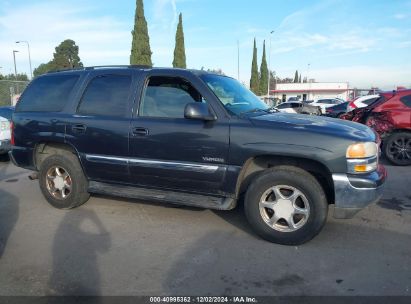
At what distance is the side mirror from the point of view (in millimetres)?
4039

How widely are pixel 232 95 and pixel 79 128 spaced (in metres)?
2.03

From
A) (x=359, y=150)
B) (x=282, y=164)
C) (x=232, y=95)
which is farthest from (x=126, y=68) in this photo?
(x=359, y=150)

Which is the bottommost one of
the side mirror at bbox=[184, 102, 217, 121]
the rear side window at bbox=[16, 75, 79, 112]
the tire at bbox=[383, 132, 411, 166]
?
the tire at bbox=[383, 132, 411, 166]

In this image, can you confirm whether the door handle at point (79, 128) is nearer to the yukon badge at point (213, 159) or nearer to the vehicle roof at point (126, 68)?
the vehicle roof at point (126, 68)

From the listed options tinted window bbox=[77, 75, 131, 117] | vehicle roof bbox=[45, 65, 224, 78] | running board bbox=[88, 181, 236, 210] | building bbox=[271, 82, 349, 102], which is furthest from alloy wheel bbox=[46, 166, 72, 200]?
building bbox=[271, 82, 349, 102]

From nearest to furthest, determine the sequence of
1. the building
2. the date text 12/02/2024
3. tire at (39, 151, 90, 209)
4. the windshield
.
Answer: the date text 12/02/2024, the windshield, tire at (39, 151, 90, 209), the building

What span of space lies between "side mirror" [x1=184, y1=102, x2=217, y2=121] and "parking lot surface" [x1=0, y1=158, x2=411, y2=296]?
1365mm

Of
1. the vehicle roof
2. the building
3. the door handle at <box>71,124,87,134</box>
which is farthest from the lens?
the building

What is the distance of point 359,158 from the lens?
149 inches

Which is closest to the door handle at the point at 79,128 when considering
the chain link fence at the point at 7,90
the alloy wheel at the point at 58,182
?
the alloy wheel at the point at 58,182

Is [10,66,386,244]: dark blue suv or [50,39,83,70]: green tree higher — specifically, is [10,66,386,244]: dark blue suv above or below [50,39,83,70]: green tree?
below

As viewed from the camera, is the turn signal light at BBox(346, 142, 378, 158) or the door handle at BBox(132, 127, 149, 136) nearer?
the turn signal light at BBox(346, 142, 378, 158)

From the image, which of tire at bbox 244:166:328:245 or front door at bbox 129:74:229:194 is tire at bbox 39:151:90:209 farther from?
tire at bbox 244:166:328:245

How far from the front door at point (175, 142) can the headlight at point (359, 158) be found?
126 centimetres
